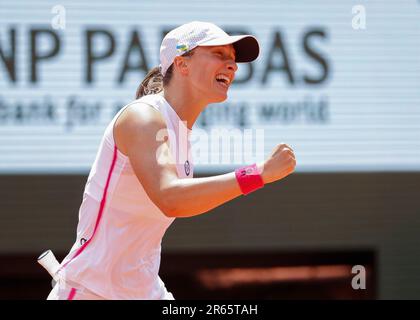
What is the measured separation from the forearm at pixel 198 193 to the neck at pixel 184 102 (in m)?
0.49

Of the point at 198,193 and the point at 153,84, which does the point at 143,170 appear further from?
the point at 153,84

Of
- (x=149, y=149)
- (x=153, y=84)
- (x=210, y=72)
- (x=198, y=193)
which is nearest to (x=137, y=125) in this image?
(x=149, y=149)

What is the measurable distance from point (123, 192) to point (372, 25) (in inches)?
194

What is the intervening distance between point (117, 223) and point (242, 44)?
0.91 meters

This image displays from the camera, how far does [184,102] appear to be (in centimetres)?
339

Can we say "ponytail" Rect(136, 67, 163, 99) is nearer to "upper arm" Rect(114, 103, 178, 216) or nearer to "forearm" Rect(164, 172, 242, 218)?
"upper arm" Rect(114, 103, 178, 216)

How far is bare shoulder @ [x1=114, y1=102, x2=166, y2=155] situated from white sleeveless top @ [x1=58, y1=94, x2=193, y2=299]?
7cm

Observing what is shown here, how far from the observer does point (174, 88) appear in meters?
3.43

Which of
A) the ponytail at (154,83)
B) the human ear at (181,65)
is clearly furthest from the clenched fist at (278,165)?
the ponytail at (154,83)

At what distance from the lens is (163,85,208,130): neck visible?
3.39m

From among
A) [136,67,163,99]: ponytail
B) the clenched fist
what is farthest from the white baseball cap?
the clenched fist
